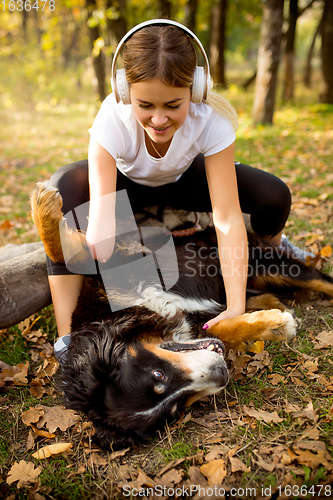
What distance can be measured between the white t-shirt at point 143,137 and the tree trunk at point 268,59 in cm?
744

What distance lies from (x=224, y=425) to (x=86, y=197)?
197 centimetres

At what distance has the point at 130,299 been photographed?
2258 millimetres

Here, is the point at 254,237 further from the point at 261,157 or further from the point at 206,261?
the point at 261,157

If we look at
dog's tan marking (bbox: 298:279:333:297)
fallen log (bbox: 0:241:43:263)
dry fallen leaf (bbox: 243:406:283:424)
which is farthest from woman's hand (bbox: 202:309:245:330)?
fallen log (bbox: 0:241:43:263)

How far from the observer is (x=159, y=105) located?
1853mm

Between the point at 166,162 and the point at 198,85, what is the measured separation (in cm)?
60

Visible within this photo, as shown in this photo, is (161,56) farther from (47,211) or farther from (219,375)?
(219,375)

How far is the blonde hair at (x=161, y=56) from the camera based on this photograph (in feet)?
5.77

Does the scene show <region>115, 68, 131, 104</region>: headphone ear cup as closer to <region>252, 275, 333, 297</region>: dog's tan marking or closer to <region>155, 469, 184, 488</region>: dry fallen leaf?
<region>252, 275, 333, 297</region>: dog's tan marking

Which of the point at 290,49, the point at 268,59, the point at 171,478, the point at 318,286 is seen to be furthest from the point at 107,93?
the point at 171,478

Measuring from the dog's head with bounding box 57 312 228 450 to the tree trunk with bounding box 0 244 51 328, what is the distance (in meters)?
0.71

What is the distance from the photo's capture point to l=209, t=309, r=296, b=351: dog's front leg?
210 cm

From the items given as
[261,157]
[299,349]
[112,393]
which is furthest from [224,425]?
[261,157]

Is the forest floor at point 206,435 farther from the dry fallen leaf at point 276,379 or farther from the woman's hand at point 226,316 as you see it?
the woman's hand at point 226,316
